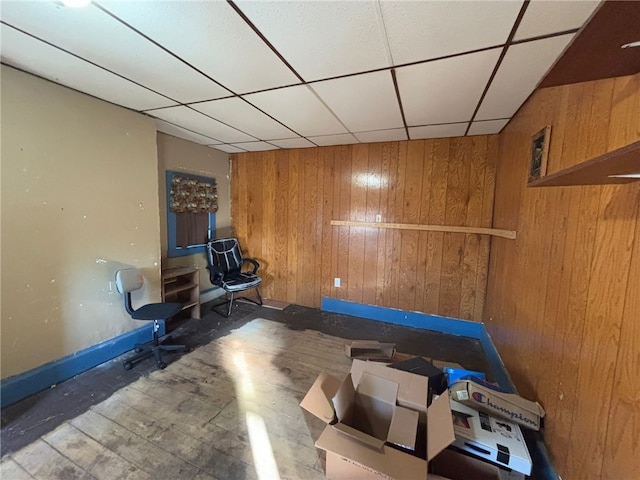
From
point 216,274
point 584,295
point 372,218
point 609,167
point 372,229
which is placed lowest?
point 216,274

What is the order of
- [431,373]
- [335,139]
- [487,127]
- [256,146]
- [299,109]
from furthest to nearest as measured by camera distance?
1. [256,146]
2. [335,139]
3. [487,127]
4. [299,109]
5. [431,373]

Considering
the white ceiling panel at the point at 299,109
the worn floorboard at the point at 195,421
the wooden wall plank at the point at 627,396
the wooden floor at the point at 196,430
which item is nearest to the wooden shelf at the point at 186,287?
the worn floorboard at the point at 195,421

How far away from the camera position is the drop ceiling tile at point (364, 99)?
172 centimetres

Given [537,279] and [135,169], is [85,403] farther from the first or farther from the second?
Result: [537,279]

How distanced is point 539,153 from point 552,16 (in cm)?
77

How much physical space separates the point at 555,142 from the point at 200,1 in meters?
1.90

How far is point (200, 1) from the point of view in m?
1.09

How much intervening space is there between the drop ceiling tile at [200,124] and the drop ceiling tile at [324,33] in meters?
1.35

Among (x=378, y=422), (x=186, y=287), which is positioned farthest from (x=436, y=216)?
(x=186, y=287)

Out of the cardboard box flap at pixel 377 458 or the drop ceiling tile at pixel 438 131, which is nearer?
the cardboard box flap at pixel 377 458

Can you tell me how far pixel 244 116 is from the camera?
244cm

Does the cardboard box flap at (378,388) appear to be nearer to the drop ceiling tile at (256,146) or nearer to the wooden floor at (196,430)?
the wooden floor at (196,430)

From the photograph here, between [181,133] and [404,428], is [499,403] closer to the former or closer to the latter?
[404,428]

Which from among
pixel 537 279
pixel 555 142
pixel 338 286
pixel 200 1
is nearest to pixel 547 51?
pixel 555 142
